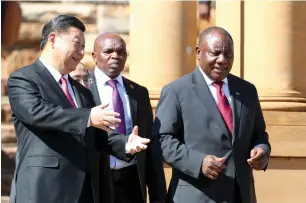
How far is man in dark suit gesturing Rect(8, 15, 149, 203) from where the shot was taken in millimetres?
5254

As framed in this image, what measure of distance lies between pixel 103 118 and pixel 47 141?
0.39 metres

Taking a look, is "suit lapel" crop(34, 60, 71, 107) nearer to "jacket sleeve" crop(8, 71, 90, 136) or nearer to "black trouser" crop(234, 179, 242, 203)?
"jacket sleeve" crop(8, 71, 90, 136)

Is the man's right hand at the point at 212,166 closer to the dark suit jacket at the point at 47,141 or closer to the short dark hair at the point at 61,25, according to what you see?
the dark suit jacket at the point at 47,141

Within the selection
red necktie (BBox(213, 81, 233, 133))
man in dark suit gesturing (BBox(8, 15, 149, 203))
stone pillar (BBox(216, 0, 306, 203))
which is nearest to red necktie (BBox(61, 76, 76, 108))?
man in dark suit gesturing (BBox(8, 15, 149, 203))

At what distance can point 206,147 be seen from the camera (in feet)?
19.0

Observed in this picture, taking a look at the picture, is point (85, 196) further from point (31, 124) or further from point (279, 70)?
point (279, 70)

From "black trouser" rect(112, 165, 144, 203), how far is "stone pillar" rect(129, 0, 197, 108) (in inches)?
69.7

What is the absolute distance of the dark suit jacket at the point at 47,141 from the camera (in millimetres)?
5254

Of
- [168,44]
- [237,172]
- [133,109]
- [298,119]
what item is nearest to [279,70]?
[298,119]

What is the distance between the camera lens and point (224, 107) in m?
5.91

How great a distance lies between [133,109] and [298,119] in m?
1.96

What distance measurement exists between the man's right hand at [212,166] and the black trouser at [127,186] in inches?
40.2

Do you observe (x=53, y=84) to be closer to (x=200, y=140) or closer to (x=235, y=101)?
(x=200, y=140)

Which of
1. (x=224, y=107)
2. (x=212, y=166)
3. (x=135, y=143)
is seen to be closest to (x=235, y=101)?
(x=224, y=107)
